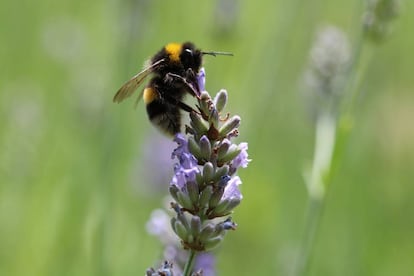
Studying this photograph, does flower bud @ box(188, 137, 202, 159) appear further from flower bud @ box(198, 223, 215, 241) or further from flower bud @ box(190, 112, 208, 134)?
flower bud @ box(198, 223, 215, 241)

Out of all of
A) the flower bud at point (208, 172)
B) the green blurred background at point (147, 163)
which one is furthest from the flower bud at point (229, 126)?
the green blurred background at point (147, 163)

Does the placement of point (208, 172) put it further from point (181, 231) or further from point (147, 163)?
point (147, 163)

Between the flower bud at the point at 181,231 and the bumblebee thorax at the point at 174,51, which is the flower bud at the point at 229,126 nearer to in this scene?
the flower bud at the point at 181,231

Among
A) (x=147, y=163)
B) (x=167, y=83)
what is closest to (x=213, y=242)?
(x=167, y=83)

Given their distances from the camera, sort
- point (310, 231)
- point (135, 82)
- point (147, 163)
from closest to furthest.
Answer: point (135, 82), point (310, 231), point (147, 163)

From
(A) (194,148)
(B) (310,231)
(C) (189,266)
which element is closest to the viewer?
(C) (189,266)
